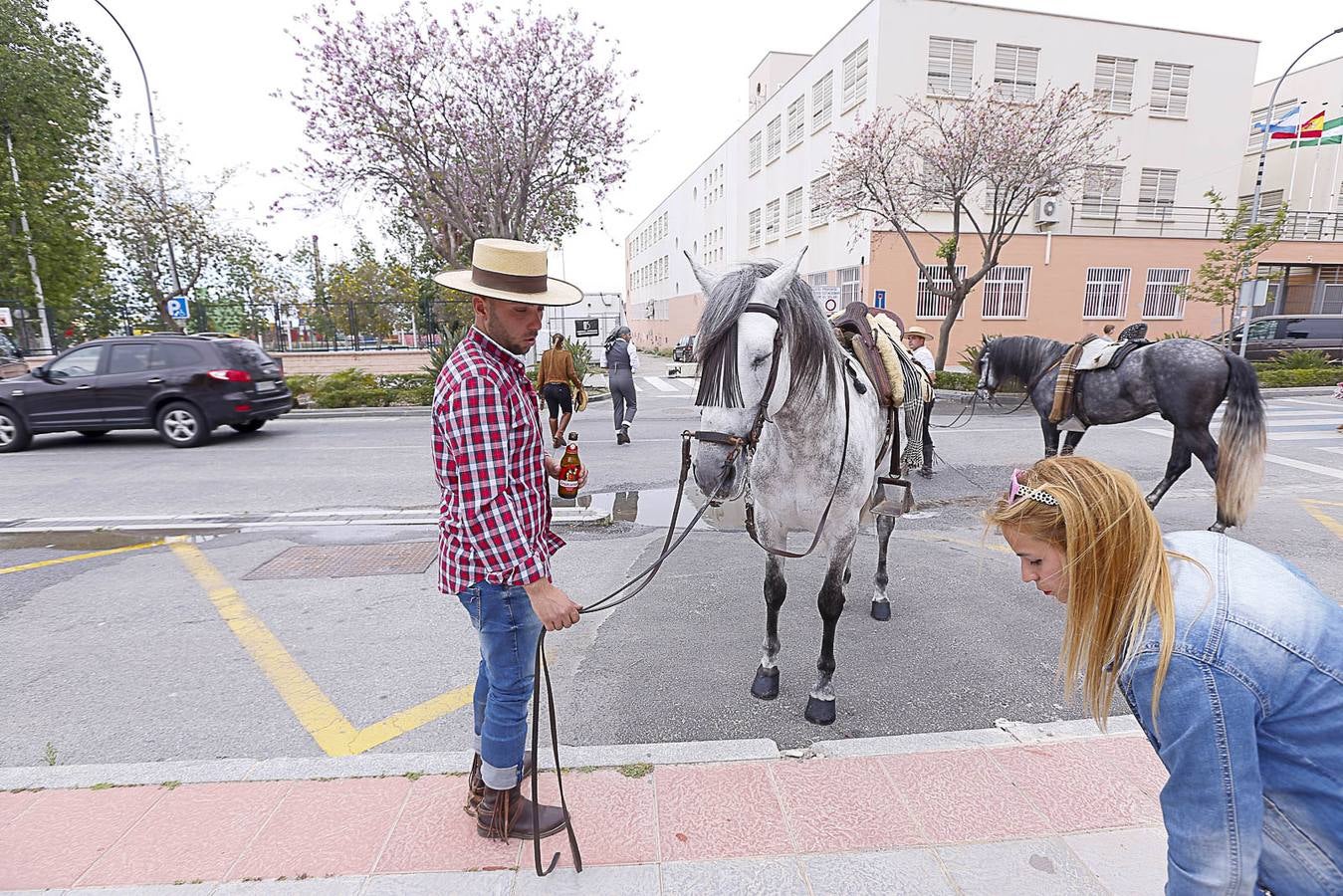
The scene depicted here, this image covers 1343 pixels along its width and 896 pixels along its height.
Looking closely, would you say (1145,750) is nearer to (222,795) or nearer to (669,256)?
(222,795)

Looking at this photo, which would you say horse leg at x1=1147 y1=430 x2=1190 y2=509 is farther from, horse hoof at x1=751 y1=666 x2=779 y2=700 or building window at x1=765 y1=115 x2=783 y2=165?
building window at x1=765 y1=115 x2=783 y2=165

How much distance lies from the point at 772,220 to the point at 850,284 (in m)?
9.41

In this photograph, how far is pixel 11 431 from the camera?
10438 millimetres

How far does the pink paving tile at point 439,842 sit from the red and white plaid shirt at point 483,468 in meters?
0.99

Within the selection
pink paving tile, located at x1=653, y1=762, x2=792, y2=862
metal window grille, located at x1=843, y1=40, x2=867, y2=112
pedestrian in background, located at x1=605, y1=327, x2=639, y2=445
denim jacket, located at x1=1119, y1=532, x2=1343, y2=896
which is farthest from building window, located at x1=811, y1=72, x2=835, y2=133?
denim jacket, located at x1=1119, y1=532, x2=1343, y2=896

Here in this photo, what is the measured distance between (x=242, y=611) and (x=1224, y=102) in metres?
34.4

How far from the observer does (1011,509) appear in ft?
4.68

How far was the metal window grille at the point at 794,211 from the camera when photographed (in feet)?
93.3

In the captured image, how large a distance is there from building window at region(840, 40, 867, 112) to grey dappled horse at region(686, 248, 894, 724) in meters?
23.1

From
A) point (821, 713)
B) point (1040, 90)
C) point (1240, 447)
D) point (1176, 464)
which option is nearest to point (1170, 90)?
point (1040, 90)

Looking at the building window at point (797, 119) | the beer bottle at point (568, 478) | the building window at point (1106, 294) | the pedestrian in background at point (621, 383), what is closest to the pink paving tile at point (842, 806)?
the beer bottle at point (568, 478)

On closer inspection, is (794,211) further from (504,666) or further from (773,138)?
(504,666)

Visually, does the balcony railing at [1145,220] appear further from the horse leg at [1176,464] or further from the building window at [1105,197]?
the horse leg at [1176,464]

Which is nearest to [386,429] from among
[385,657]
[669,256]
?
[385,657]
